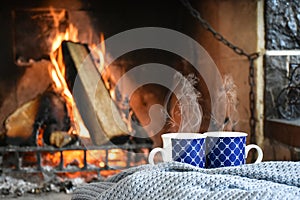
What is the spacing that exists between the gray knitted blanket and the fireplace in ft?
4.29

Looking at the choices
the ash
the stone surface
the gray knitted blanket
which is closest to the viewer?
the gray knitted blanket

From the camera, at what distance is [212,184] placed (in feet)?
1.91

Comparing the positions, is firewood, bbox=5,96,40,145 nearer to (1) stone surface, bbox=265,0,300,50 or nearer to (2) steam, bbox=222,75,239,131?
(2) steam, bbox=222,75,239,131

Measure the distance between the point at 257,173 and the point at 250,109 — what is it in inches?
47.9

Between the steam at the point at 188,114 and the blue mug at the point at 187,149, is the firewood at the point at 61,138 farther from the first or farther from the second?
the blue mug at the point at 187,149

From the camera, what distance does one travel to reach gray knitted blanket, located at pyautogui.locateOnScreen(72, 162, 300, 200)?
1.83ft

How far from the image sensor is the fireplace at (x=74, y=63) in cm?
202

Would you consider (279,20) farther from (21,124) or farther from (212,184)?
(212,184)

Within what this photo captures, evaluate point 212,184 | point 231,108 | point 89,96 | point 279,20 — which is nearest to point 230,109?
point 231,108

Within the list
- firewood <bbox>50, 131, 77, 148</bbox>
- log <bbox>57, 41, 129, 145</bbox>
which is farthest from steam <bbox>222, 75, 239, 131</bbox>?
firewood <bbox>50, 131, 77, 148</bbox>

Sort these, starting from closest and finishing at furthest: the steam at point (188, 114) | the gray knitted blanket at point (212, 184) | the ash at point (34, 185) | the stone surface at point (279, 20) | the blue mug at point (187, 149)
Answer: the gray knitted blanket at point (212, 184)
the blue mug at point (187, 149)
the steam at point (188, 114)
the stone surface at point (279, 20)
the ash at point (34, 185)

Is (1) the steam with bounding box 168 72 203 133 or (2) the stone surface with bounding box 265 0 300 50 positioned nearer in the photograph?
(1) the steam with bounding box 168 72 203 133

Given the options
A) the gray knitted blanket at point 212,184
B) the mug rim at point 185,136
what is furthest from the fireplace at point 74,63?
the gray knitted blanket at point 212,184

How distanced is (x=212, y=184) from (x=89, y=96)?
4.95 ft
